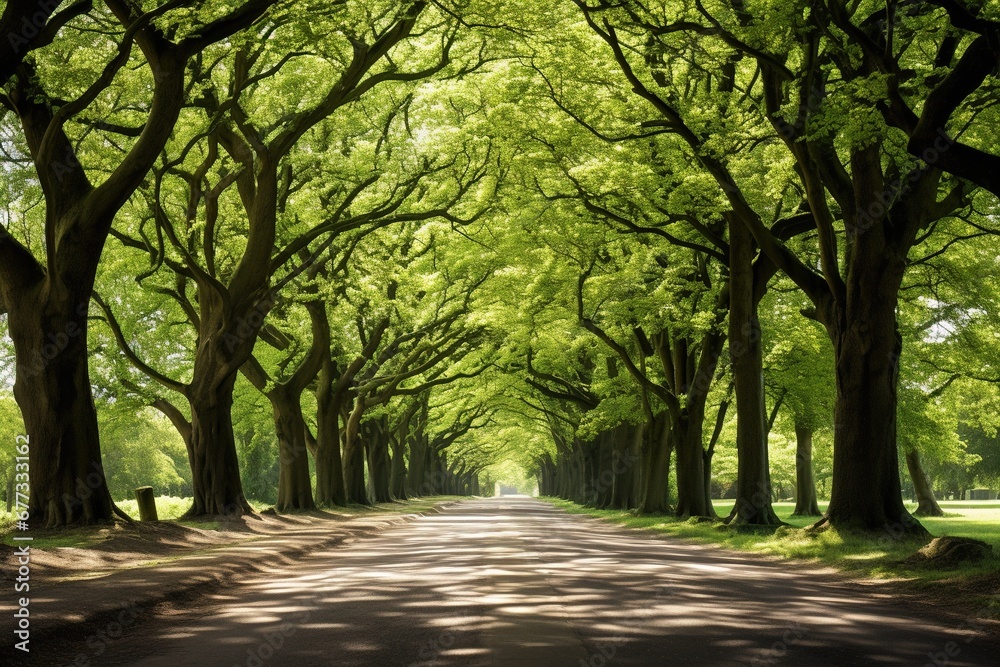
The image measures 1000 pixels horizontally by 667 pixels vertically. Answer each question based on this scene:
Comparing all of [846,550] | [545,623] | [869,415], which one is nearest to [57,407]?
[545,623]

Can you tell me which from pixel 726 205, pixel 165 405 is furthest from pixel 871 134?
pixel 165 405

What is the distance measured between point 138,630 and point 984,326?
98.5 feet

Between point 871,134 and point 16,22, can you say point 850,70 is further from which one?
point 16,22

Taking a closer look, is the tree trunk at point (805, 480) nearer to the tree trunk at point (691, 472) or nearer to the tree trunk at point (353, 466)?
the tree trunk at point (691, 472)

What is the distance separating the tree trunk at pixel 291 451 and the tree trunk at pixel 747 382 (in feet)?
49.6

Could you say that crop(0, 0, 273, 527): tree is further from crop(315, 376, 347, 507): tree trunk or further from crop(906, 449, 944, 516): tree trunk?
crop(906, 449, 944, 516): tree trunk

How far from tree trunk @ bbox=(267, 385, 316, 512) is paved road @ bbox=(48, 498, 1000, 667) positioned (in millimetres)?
19193

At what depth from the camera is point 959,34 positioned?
555 inches

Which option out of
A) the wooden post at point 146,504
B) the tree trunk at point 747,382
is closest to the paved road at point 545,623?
the tree trunk at point 747,382

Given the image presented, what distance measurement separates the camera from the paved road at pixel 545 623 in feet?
24.0

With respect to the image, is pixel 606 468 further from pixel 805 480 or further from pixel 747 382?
pixel 747 382

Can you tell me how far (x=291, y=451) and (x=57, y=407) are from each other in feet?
54.8

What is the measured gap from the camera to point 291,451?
33844 millimetres

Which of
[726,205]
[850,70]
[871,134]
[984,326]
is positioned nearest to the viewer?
[871,134]
